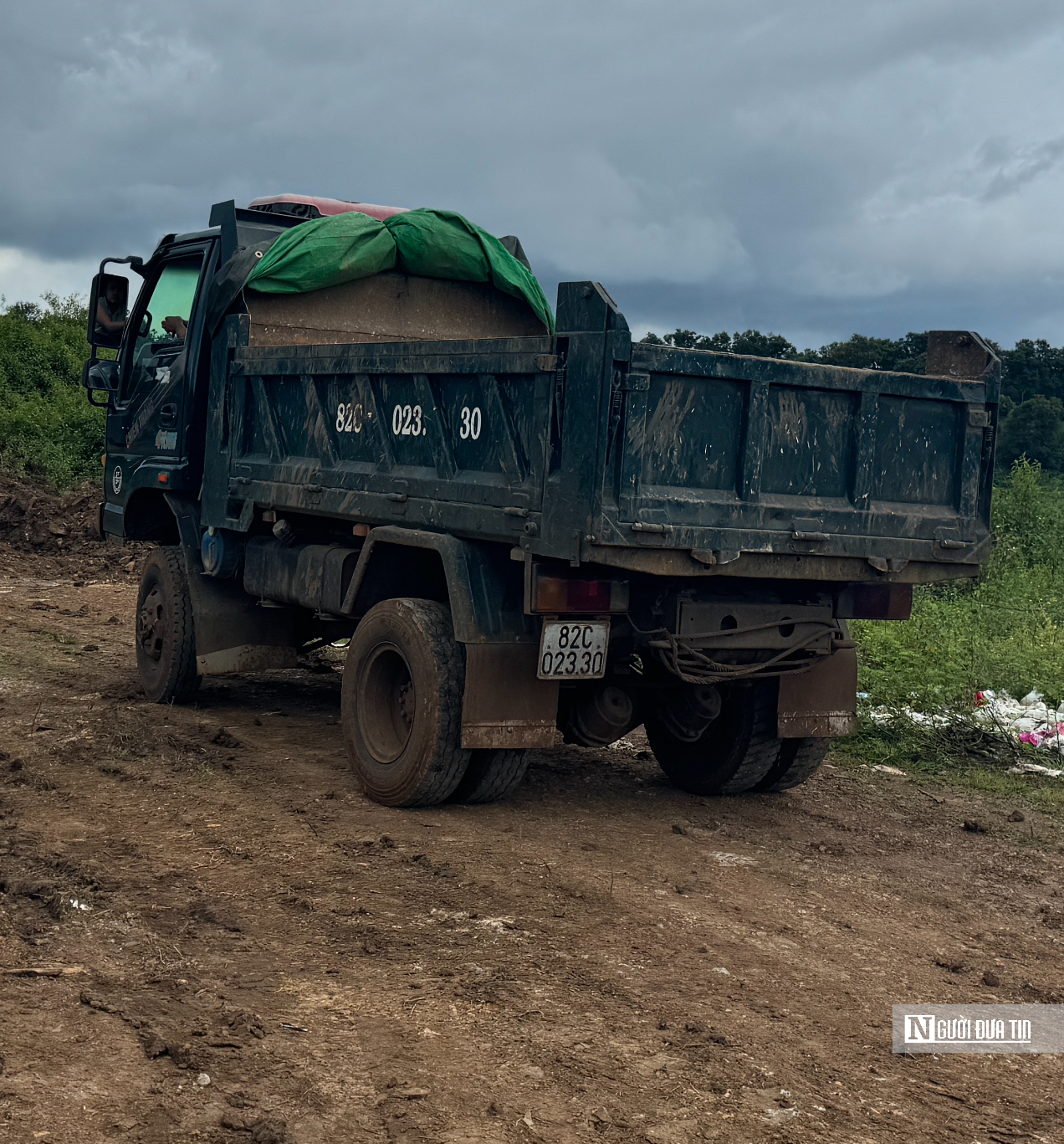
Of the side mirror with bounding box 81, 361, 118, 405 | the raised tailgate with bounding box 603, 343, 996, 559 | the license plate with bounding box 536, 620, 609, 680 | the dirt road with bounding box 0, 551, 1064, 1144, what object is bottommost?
the dirt road with bounding box 0, 551, 1064, 1144

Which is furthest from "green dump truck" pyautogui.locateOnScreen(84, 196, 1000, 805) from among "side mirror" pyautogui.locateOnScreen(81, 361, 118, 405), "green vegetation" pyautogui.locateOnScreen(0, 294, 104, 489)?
"green vegetation" pyautogui.locateOnScreen(0, 294, 104, 489)

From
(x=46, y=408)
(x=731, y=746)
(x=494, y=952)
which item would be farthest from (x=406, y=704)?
(x=46, y=408)

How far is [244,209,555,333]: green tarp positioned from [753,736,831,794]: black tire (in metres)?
3.05

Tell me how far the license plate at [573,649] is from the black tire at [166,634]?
11.0 ft

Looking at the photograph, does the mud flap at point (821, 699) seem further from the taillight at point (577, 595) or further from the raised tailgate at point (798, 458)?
the taillight at point (577, 595)

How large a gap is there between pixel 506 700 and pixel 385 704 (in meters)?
0.92

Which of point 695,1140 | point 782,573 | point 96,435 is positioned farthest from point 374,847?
point 96,435

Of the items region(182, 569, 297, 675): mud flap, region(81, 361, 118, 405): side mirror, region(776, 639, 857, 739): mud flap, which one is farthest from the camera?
region(81, 361, 118, 405): side mirror

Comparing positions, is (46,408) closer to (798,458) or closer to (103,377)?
(103,377)

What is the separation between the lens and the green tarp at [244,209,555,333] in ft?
24.5

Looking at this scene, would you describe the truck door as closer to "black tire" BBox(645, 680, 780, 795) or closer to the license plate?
"black tire" BBox(645, 680, 780, 795)

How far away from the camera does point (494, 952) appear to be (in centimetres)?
417

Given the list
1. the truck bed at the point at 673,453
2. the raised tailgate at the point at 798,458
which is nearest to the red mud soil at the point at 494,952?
the truck bed at the point at 673,453

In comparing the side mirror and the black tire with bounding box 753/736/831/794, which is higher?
the side mirror
